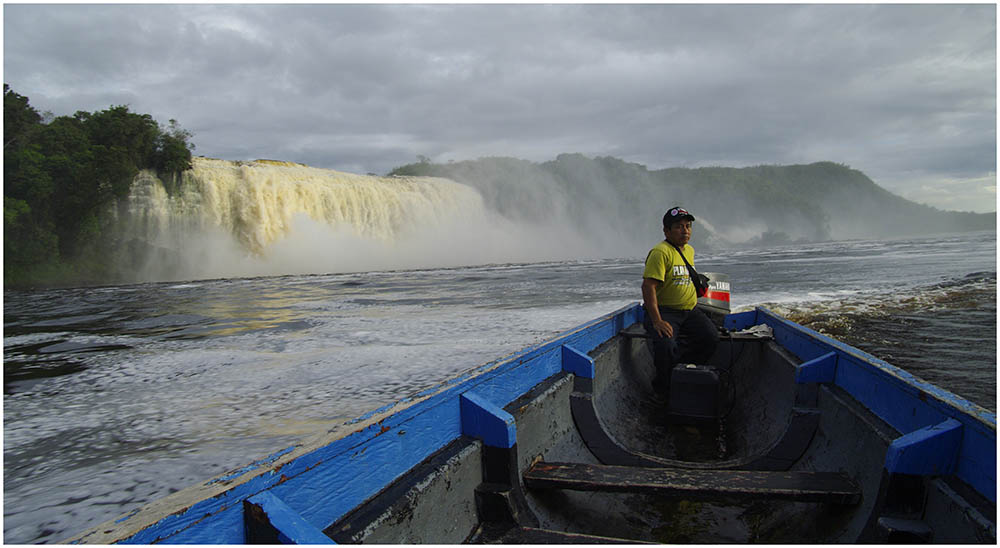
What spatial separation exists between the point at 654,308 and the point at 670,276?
396mm

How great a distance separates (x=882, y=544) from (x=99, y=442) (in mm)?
6189

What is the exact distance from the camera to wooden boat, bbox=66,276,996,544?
5.65 ft

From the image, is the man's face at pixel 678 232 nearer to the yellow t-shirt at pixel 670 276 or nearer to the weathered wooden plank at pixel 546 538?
the yellow t-shirt at pixel 670 276

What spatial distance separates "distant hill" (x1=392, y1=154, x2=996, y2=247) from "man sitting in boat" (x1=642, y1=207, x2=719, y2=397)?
52.4 metres

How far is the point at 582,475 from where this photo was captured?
2740 mm

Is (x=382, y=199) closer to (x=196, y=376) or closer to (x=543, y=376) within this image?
(x=196, y=376)

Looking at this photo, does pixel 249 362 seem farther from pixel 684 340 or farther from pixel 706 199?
pixel 706 199

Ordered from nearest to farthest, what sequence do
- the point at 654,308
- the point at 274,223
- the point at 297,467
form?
1. the point at 297,467
2. the point at 654,308
3. the point at 274,223

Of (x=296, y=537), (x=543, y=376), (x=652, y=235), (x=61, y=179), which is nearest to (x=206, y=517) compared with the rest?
(x=296, y=537)

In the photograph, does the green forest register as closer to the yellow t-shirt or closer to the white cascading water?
the white cascading water

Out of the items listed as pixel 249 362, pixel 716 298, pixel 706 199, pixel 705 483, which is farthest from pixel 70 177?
Result: pixel 706 199

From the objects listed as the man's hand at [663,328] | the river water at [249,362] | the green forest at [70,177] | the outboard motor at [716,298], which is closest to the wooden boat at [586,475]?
the man's hand at [663,328]

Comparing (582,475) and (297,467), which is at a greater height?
(297,467)

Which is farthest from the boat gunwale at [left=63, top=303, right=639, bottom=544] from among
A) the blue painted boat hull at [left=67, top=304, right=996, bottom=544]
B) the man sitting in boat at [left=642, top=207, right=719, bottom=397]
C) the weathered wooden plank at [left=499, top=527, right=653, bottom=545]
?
the man sitting in boat at [left=642, top=207, right=719, bottom=397]
